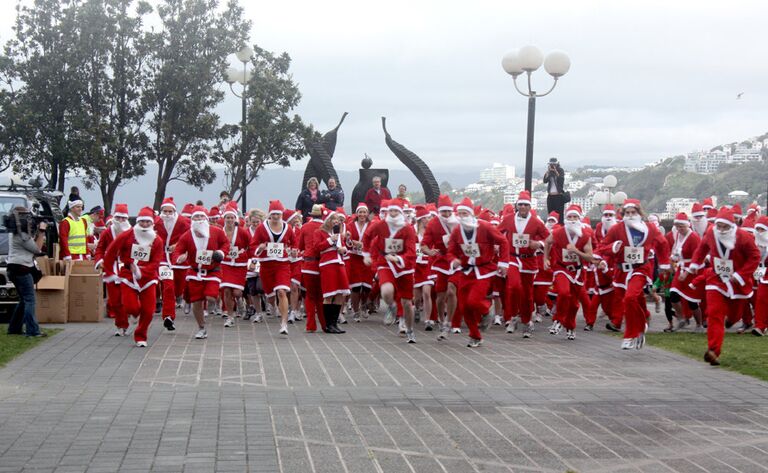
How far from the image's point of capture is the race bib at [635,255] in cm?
1588

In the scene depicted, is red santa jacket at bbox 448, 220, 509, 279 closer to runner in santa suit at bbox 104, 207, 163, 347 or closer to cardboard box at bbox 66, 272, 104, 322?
runner in santa suit at bbox 104, 207, 163, 347

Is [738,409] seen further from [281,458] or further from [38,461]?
[38,461]

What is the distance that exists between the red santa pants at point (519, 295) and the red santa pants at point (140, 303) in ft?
18.2

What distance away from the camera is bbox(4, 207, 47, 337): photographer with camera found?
Answer: 1673 cm

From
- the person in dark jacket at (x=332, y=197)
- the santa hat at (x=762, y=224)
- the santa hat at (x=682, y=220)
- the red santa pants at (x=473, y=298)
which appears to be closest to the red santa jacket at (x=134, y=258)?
the red santa pants at (x=473, y=298)

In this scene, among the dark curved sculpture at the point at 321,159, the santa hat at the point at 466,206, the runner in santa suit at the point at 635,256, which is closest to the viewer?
the runner in santa suit at the point at 635,256

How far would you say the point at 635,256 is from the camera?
15.9 metres

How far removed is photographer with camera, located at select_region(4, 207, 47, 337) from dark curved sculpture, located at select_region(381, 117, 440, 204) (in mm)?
19348

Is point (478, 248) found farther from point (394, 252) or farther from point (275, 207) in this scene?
point (275, 207)

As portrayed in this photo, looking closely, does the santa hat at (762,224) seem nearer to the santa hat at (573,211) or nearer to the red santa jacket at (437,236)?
the santa hat at (573,211)

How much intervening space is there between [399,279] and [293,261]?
3409 mm

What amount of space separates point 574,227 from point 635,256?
8.10 ft

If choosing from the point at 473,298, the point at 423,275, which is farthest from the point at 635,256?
the point at 423,275

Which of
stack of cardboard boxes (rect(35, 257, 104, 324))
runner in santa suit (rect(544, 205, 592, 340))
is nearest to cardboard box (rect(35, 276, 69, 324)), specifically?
stack of cardboard boxes (rect(35, 257, 104, 324))
